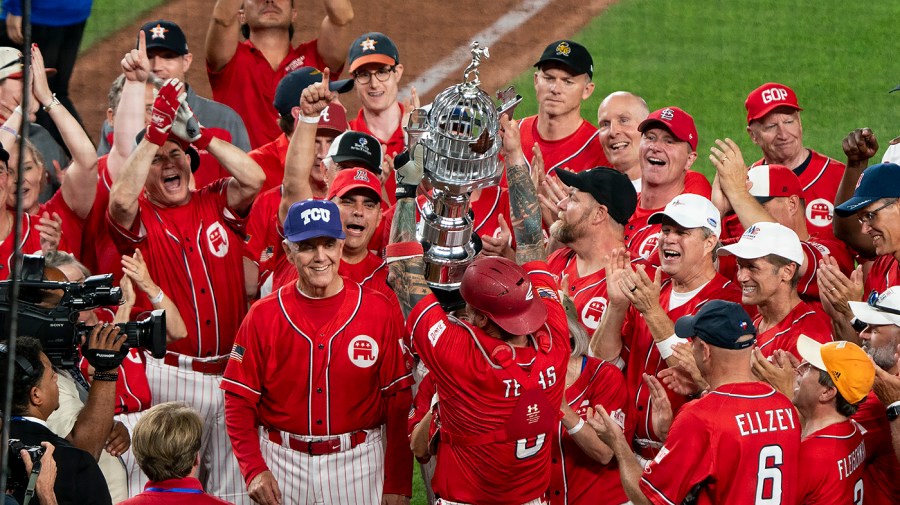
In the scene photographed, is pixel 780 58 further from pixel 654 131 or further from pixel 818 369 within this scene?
pixel 818 369

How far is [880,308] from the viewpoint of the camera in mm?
4422

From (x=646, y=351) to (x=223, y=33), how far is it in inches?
133

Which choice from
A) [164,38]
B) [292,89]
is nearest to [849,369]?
[292,89]

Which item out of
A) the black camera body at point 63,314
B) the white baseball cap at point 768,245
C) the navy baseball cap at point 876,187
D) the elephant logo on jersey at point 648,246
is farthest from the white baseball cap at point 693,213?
the black camera body at point 63,314

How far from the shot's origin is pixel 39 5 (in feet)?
22.5

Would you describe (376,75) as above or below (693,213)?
above

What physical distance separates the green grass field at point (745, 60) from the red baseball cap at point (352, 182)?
4115 mm

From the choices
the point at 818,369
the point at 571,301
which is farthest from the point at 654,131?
the point at 818,369

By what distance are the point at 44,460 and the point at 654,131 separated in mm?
3091

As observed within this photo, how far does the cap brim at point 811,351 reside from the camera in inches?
161

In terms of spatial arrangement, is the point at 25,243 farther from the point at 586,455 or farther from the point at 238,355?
the point at 586,455

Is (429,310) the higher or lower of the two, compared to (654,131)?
lower

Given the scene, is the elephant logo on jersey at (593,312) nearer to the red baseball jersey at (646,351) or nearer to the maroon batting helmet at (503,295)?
the red baseball jersey at (646,351)

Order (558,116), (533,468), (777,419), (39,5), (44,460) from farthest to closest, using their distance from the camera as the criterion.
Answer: (39,5) → (558,116) → (533,468) → (777,419) → (44,460)
